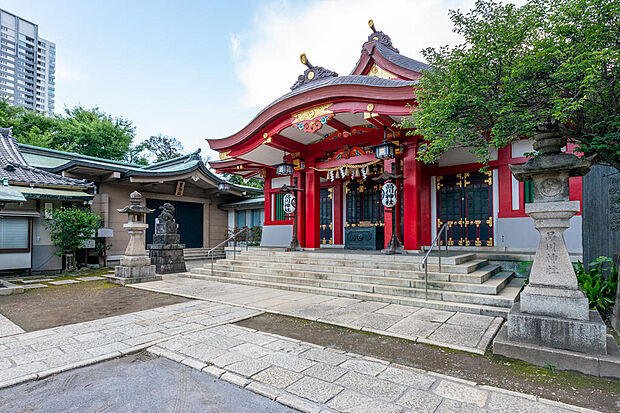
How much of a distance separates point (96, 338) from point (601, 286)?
723 cm

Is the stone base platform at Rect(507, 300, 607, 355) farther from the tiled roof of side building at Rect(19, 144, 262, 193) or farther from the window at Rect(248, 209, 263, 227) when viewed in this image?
the window at Rect(248, 209, 263, 227)

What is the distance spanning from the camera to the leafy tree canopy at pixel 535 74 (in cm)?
297

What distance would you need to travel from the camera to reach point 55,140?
67.6 feet

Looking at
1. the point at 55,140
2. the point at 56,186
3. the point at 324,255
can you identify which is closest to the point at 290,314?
the point at 324,255

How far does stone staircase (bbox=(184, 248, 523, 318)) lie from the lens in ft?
17.5

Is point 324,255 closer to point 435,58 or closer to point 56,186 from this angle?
point 435,58

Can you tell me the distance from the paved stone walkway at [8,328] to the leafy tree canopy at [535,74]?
6.21m

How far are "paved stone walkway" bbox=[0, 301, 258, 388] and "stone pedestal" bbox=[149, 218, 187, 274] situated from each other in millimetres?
4837

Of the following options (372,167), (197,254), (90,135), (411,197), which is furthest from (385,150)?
(90,135)

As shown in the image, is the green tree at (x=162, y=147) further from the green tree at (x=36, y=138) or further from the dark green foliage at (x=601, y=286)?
the dark green foliage at (x=601, y=286)

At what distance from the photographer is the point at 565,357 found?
3025mm

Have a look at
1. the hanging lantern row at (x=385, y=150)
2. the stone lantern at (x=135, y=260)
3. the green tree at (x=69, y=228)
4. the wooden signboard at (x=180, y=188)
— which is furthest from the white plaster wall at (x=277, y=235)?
the green tree at (x=69, y=228)

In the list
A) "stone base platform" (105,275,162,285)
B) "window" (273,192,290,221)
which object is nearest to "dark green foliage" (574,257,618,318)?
"window" (273,192,290,221)

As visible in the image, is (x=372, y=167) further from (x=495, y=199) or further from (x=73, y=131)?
(x=73, y=131)
